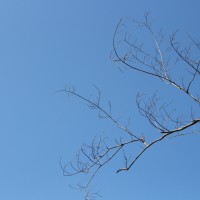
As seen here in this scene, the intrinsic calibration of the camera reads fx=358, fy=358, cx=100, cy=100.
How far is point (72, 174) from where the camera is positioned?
4.34m

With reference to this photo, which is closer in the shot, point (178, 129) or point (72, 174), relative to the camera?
point (178, 129)

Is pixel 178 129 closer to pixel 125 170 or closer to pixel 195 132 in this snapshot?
Result: pixel 195 132

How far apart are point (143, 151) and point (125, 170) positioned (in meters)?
0.30

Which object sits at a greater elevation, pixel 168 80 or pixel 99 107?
pixel 168 80

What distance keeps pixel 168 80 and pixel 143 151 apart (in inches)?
43.0

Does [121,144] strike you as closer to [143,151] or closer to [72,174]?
[143,151]

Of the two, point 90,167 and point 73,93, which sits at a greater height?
point 73,93

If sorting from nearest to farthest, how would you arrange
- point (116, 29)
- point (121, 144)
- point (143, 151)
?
point (143, 151)
point (121, 144)
point (116, 29)

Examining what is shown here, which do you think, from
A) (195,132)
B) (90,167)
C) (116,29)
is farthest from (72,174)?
(116,29)

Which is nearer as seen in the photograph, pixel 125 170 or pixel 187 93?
pixel 125 170

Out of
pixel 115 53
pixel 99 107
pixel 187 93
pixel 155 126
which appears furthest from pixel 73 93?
pixel 187 93

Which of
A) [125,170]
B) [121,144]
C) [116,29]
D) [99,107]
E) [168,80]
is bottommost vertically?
[125,170]

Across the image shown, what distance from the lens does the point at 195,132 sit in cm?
433

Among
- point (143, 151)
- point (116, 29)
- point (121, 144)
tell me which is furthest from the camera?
point (116, 29)
